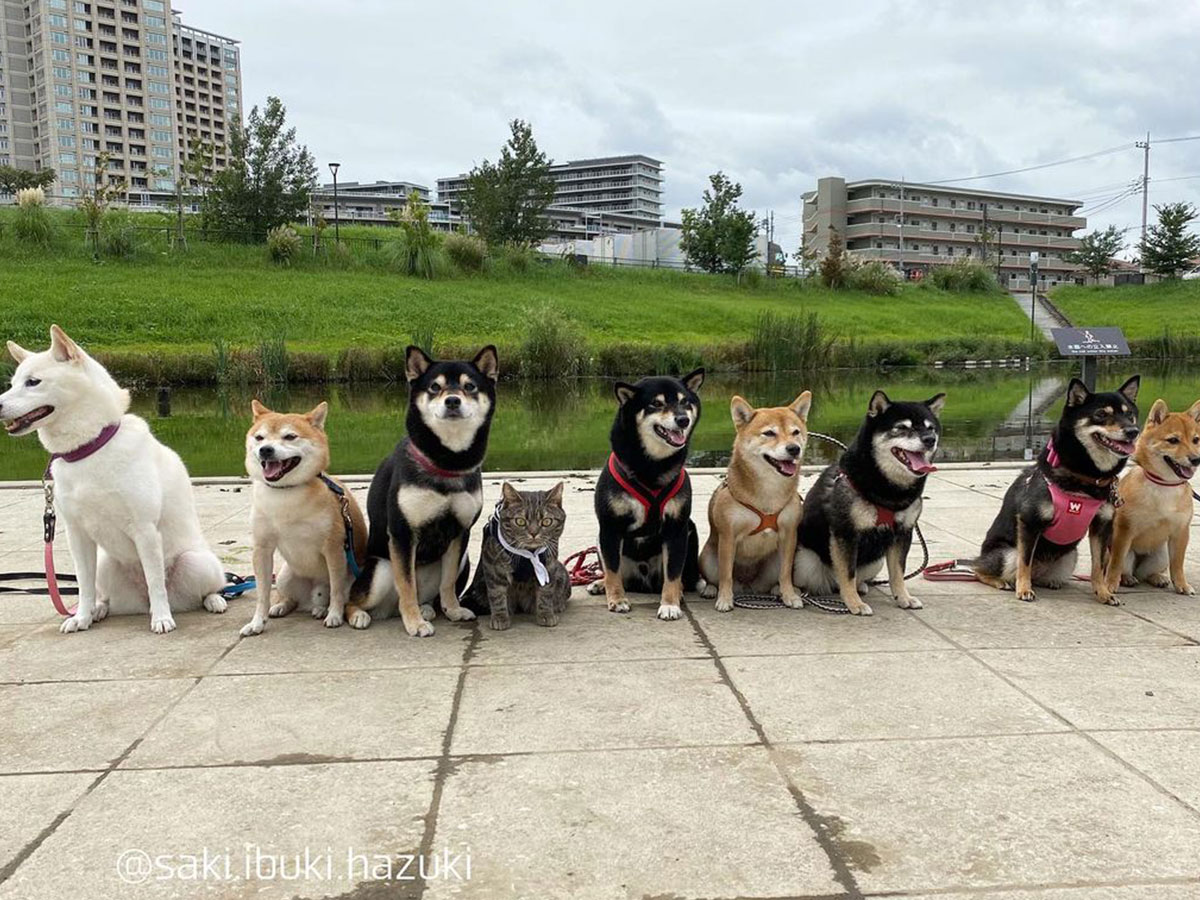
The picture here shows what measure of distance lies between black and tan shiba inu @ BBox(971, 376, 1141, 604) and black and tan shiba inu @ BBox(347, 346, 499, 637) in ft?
11.0

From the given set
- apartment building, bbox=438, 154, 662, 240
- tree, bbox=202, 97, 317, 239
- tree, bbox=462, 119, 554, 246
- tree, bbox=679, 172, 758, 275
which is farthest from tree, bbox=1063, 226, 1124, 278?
apartment building, bbox=438, 154, 662, 240

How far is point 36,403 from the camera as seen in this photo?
4312 millimetres

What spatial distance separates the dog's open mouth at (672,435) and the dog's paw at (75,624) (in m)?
3.29

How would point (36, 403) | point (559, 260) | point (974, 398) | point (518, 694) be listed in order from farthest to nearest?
1. point (559, 260)
2. point (974, 398)
3. point (36, 403)
4. point (518, 694)

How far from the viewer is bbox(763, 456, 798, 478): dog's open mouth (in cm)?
480

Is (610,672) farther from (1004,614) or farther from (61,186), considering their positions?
(61,186)

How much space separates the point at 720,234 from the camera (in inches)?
2173

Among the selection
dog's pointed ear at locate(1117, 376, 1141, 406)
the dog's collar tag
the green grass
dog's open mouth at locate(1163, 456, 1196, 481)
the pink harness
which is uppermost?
the green grass

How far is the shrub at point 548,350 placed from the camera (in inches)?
1123

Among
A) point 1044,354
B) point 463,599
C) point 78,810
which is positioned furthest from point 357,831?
point 1044,354

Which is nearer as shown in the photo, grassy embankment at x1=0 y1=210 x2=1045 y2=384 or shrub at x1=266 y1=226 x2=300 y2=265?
grassy embankment at x1=0 y1=210 x2=1045 y2=384

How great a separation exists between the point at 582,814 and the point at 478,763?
51cm

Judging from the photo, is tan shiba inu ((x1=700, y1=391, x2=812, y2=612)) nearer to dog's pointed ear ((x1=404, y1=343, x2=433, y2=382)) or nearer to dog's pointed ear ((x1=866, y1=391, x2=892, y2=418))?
dog's pointed ear ((x1=866, y1=391, x2=892, y2=418))

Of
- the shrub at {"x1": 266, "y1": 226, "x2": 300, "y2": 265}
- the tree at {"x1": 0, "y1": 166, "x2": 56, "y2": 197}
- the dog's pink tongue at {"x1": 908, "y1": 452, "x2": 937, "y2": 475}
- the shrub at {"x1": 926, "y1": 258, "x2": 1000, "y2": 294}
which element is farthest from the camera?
the tree at {"x1": 0, "y1": 166, "x2": 56, "y2": 197}
